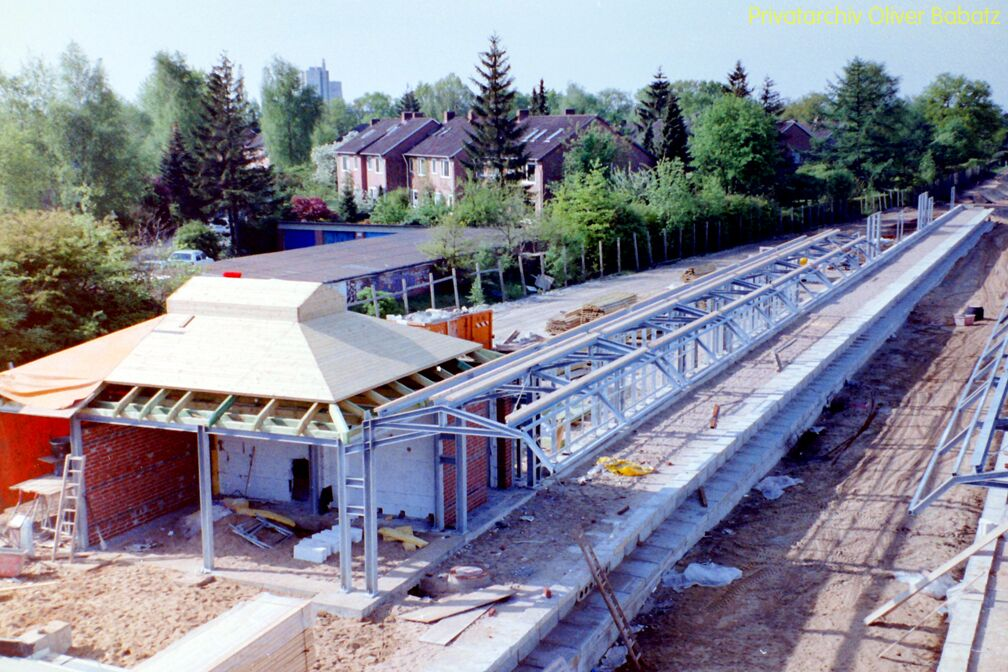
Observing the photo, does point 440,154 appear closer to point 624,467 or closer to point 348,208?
point 348,208

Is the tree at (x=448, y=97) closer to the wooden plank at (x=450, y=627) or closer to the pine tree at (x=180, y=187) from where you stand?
the pine tree at (x=180, y=187)

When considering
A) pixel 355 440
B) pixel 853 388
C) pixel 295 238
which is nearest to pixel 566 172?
pixel 295 238

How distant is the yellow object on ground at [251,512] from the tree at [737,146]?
46.8m

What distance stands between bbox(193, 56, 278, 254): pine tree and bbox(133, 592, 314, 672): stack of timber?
40.8 metres

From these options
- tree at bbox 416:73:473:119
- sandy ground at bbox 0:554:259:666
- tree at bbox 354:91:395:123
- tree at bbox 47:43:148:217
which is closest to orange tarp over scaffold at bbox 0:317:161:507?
sandy ground at bbox 0:554:259:666

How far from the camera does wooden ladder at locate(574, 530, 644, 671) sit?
11.5 m

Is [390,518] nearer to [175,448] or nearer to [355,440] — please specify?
[355,440]

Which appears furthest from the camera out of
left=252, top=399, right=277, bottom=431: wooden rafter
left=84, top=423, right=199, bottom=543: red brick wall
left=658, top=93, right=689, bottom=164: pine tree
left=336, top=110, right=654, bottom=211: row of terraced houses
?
left=658, top=93, right=689, bottom=164: pine tree

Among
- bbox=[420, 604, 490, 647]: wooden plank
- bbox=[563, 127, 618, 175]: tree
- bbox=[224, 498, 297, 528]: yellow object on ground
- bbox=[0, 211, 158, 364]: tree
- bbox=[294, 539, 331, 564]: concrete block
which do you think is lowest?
bbox=[420, 604, 490, 647]: wooden plank

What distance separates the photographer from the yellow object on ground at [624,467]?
51.8ft

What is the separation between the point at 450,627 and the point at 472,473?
359cm

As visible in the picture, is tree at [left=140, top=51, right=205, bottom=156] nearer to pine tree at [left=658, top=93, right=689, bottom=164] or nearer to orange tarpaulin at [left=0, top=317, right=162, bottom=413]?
pine tree at [left=658, top=93, right=689, bottom=164]

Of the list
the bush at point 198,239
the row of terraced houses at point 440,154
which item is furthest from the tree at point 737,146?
the bush at point 198,239

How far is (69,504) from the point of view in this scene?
13.4m
